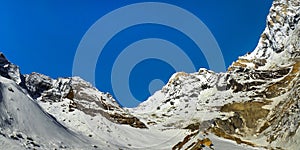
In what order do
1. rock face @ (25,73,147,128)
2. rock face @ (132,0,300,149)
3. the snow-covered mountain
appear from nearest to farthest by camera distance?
1. the snow-covered mountain
2. rock face @ (132,0,300,149)
3. rock face @ (25,73,147,128)

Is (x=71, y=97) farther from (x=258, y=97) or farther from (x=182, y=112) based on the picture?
(x=258, y=97)

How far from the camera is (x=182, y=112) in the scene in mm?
98812

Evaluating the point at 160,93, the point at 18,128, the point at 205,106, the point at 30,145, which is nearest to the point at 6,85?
the point at 18,128

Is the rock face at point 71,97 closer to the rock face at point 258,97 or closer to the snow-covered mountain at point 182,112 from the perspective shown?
the snow-covered mountain at point 182,112

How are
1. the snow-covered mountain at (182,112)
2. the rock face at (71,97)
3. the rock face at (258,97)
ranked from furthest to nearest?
the rock face at (71,97) → the rock face at (258,97) → the snow-covered mountain at (182,112)

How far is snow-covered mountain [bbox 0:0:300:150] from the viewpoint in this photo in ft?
129

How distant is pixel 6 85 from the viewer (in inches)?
1650

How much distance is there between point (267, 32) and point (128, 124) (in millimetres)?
71885

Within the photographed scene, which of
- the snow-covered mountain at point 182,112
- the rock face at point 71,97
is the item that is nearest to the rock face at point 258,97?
the snow-covered mountain at point 182,112

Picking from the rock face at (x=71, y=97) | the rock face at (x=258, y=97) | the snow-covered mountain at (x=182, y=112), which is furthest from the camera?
the rock face at (x=71, y=97)

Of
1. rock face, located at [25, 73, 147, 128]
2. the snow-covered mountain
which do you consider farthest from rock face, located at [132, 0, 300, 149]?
rock face, located at [25, 73, 147, 128]

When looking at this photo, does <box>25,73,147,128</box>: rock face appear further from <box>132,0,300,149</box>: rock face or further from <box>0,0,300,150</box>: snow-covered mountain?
<box>132,0,300,149</box>: rock face

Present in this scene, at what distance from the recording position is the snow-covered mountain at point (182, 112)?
1553 inches

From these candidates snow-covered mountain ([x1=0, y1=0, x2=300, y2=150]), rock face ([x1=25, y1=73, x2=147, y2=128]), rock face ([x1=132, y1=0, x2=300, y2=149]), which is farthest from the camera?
rock face ([x1=25, y1=73, x2=147, y2=128])
